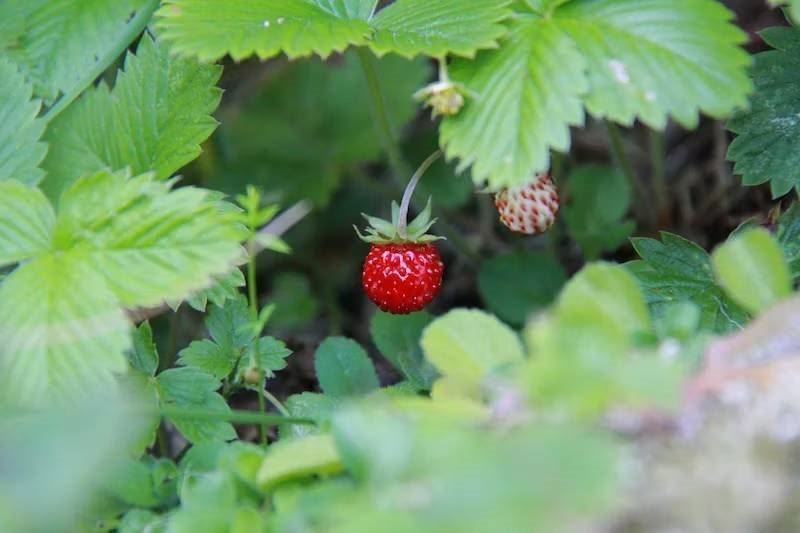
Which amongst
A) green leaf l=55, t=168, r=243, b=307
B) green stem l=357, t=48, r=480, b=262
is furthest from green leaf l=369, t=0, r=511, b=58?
green leaf l=55, t=168, r=243, b=307

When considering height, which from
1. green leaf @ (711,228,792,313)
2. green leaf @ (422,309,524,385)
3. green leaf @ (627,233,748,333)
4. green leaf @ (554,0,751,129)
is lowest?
green leaf @ (627,233,748,333)

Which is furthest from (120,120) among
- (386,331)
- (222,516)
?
(222,516)

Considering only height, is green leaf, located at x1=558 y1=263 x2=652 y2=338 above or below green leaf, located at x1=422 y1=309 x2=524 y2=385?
above

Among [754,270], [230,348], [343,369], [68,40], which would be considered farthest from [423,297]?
[68,40]

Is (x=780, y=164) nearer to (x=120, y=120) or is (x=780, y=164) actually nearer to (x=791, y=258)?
(x=791, y=258)

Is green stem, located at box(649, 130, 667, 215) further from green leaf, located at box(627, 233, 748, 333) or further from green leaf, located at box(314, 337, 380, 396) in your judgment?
green leaf, located at box(314, 337, 380, 396)

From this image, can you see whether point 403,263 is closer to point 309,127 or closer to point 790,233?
point 790,233

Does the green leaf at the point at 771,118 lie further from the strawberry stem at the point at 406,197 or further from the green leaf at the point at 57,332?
the green leaf at the point at 57,332
